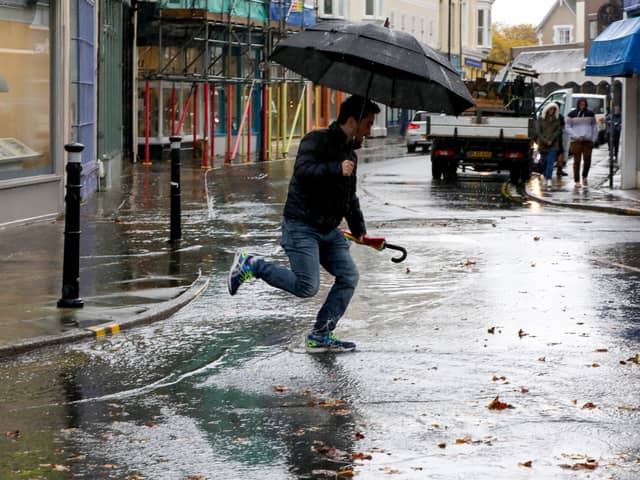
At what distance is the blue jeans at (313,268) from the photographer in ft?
29.6

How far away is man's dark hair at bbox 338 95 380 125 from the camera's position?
888cm

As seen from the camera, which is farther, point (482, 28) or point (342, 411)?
point (482, 28)

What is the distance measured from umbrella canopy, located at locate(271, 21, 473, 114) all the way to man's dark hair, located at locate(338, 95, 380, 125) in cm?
11

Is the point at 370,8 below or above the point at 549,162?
above

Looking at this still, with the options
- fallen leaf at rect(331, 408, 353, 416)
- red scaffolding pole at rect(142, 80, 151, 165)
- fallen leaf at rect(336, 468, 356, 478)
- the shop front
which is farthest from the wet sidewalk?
fallen leaf at rect(336, 468, 356, 478)

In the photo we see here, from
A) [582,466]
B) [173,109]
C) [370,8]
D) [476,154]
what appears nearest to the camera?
[582,466]

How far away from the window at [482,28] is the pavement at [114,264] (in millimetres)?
66744

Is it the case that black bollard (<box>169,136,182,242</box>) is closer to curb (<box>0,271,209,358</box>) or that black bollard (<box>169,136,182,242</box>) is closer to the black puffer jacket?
curb (<box>0,271,209,358</box>)

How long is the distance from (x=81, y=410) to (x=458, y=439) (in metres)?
2.10

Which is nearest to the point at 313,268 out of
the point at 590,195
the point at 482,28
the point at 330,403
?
the point at 330,403

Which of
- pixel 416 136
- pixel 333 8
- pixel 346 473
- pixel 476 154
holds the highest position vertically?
pixel 333 8

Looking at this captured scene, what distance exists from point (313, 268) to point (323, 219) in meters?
0.34

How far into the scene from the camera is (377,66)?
920 centimetres

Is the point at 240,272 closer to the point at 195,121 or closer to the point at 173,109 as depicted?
the point at 173,109
